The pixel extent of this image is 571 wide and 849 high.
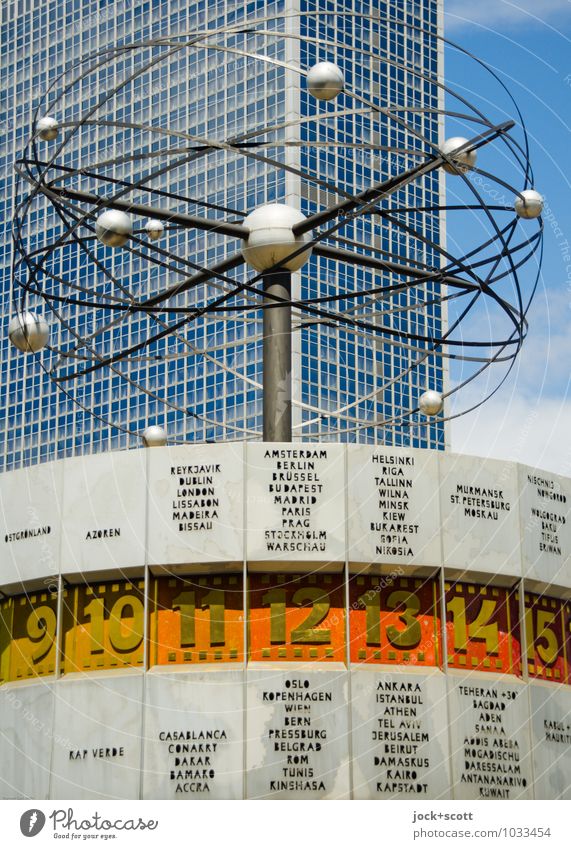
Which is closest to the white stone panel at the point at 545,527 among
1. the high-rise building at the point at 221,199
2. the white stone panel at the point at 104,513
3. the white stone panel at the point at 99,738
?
the white stone panel at the point at 104,513

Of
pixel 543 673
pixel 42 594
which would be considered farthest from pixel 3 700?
pixel 543 673

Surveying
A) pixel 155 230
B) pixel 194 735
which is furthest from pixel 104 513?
pixel 155 230

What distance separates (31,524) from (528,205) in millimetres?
10090

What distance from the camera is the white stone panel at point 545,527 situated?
2914cm

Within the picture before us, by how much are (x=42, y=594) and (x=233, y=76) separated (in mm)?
106095

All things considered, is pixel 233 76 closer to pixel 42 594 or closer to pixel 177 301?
pixel 177 301

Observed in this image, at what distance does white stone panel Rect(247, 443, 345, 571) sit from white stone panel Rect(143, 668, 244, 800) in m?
2.20

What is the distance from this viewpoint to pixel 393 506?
1111 inches

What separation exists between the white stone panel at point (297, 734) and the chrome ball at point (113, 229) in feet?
25.1

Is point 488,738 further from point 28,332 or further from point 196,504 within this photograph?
point 28,332

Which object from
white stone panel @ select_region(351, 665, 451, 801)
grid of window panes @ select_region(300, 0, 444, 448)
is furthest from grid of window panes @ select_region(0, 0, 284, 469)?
white stone panel @ select_region(351, 665, 451, 801)

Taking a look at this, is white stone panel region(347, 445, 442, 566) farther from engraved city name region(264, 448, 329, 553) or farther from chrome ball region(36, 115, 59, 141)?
chrome ball region(36, 115, 59, 141)

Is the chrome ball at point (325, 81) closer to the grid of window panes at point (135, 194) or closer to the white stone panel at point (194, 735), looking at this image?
the white stone panel at point (194, 735)
